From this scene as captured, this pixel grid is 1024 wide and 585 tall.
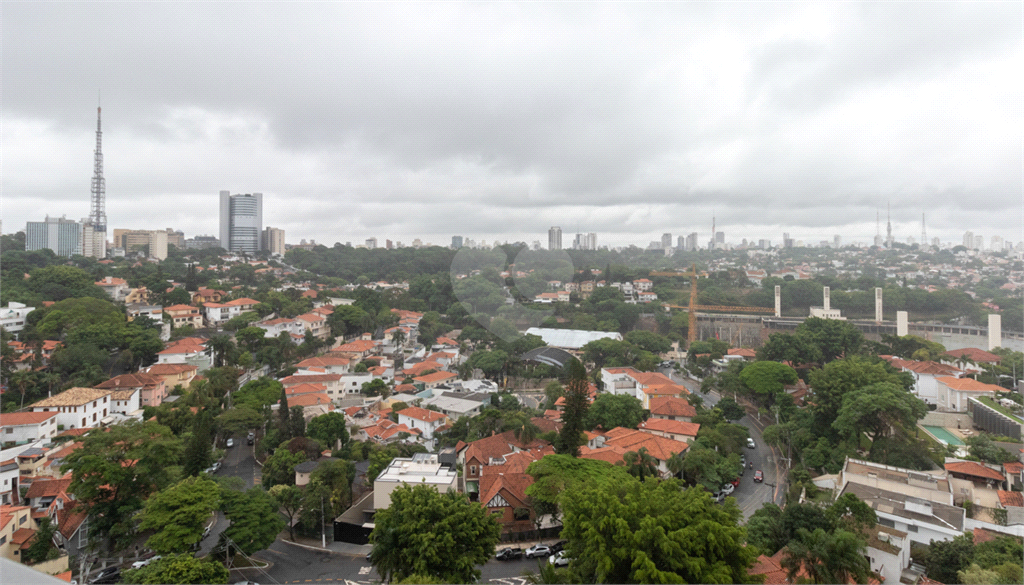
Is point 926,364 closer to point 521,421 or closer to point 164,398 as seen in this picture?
point 521,421

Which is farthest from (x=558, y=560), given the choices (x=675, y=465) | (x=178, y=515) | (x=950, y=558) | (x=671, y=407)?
(x=671, y=407)

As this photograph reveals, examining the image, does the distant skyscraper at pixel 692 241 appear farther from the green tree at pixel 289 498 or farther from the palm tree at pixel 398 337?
the green tree at pixel 289 498

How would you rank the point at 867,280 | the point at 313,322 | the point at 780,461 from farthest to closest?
the point at 867,280
the point at 313,322
the point at 780,461

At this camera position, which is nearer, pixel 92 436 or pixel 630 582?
pixel 630 582

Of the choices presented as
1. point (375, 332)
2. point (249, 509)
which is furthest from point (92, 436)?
point (375, 332)

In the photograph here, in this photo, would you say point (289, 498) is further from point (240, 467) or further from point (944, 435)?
point (944, 435)

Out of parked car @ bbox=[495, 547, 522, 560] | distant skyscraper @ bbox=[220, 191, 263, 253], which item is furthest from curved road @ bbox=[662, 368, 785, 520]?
distant skyscraper @ bbox=[220, 191, 263, 253]
